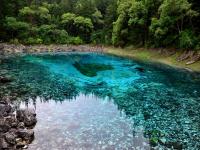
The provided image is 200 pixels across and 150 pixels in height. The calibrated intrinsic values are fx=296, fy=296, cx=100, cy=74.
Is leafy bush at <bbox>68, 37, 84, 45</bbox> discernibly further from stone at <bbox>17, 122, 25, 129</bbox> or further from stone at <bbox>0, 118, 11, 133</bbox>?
stone at <bbox>0, 118, 11, 133</bbox>

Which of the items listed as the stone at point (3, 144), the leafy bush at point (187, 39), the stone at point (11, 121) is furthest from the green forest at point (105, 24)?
the stone at point (3, 144)

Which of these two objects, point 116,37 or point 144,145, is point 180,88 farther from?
point 116,37

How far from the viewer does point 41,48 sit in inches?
3108

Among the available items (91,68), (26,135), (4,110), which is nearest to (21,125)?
(26,135)

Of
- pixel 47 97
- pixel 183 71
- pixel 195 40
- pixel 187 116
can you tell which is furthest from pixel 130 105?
pixel 195 40

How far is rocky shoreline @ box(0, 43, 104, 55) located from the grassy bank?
5713mm

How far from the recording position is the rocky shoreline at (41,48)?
228ft

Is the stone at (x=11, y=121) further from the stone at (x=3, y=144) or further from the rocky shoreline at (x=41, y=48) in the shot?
the rocky shoreline at (x=41, y=48)

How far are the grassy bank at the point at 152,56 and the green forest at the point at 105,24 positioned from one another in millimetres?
2168

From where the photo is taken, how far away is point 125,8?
76062 millimetres

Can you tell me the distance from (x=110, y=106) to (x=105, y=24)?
240 feet

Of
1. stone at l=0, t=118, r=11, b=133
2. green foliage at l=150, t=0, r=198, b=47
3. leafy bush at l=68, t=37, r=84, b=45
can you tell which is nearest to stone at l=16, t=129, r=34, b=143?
stone at l=0, t=118, r=11, b=133

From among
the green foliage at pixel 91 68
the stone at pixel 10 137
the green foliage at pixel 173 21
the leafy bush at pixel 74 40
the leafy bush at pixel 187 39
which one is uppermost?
the green foliage at pixel 173 21

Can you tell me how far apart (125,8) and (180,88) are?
150ft
